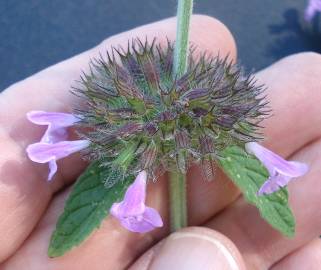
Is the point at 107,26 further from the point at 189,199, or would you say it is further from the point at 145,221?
the point at 145,221

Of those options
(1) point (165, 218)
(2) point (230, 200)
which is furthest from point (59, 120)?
(2) point (230, 200)

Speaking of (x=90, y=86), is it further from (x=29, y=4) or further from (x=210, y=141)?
(x=29, y=4)

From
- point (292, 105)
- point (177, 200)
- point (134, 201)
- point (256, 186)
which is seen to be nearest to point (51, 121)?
point (134, 201)

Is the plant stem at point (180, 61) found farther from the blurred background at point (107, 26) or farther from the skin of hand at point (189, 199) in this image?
the blurred background at point (107, 26)

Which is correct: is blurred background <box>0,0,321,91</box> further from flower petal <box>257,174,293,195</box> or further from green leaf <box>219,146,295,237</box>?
flower petal <box>257,174,293,195</box>

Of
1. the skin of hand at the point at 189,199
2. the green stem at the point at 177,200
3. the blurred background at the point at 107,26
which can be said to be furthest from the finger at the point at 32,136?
the blurred background at the point at 107,26

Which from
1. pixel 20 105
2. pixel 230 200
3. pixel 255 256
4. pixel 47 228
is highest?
pixel 20 105
